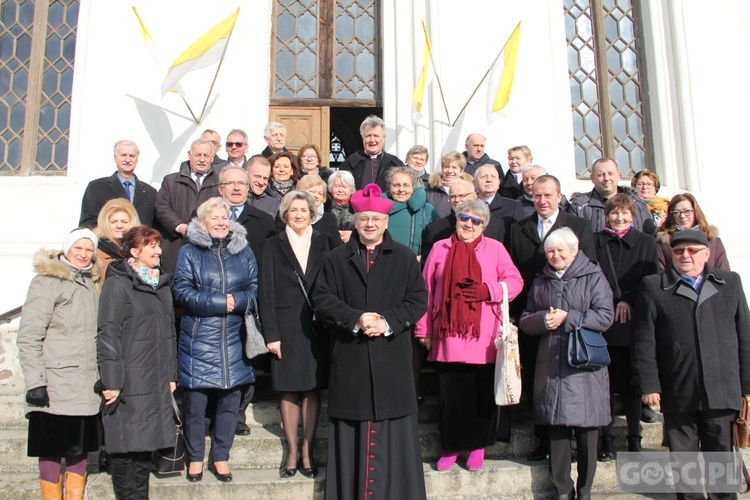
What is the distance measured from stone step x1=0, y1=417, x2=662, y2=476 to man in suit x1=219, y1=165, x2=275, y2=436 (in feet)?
1.10

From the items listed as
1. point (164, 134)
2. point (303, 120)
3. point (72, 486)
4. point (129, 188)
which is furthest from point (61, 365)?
point (303, 120)

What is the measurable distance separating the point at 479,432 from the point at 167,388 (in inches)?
82.0

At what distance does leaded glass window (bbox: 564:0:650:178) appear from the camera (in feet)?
27.9

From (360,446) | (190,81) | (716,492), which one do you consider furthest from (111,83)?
(716,492)

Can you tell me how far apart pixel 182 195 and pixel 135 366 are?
194 cm

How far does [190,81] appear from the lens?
25.3 ft

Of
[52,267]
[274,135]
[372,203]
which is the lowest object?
[52,267]

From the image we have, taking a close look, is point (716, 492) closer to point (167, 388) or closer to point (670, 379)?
point (670, 379)

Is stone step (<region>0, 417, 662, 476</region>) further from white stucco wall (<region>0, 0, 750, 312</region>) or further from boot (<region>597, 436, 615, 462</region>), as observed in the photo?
white stucco wall (<region>0, 0, 750, 312</region>)

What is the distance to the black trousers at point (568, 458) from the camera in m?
4.00

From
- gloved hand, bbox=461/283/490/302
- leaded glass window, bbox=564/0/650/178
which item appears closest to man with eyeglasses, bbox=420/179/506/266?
gloved hand, bbox=461/283/490/302

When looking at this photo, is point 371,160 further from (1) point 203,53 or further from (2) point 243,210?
(1) point 203,53

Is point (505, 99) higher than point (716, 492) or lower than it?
higher

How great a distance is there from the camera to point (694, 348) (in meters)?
3.99
